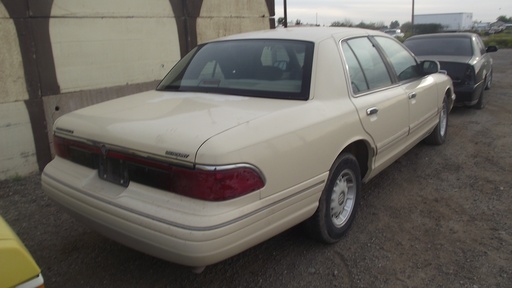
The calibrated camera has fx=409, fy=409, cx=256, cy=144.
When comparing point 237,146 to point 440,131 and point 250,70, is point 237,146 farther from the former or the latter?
point 440,131

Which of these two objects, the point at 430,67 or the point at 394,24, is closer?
the point at 430,67

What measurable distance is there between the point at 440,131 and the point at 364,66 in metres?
2.50

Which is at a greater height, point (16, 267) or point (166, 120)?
point (166, 120)

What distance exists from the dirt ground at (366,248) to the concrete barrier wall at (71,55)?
0.66 metres

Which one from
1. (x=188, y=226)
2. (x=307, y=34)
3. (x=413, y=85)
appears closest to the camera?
(x=188, y=226)

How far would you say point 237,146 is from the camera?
2.12m

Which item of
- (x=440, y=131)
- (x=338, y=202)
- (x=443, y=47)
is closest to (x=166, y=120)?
(x=338, y=202)

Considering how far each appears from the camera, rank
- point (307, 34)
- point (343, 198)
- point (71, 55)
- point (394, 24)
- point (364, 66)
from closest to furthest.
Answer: point (343, 198) < point (307, 34) < point (364, 66) < point (71, 55) < point (394, 24)

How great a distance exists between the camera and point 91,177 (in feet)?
8.33

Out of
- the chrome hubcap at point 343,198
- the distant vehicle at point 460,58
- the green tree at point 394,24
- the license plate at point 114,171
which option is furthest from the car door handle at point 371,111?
the green tree at point 394,24

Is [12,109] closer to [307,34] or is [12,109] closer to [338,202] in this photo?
[307,34]

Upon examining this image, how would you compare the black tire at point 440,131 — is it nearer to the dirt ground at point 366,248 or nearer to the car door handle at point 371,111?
the dirt ground at point 366,248

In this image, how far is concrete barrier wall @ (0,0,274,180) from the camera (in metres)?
4.53

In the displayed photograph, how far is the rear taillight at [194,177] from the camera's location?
6.77 feet
